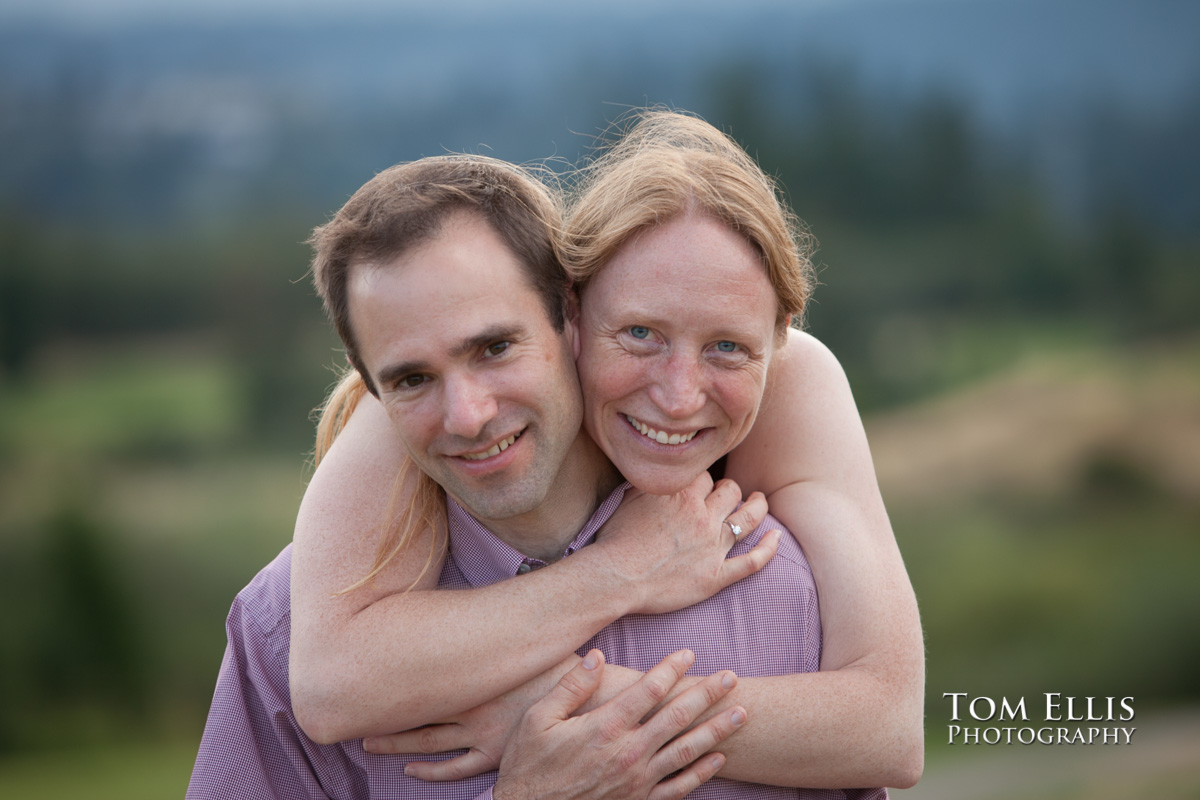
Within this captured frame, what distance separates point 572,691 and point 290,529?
10.9 m

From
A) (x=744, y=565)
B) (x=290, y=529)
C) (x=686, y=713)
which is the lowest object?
(x=686, y=713)

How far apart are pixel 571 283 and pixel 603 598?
69 centimetres

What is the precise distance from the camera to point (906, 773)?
2307mm

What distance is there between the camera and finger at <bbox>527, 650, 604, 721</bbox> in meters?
2.19

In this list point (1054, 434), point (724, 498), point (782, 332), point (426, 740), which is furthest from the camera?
point (1054, 434)

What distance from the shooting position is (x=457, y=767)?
2.27 m

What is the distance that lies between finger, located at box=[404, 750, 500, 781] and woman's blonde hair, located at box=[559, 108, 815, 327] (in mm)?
1042

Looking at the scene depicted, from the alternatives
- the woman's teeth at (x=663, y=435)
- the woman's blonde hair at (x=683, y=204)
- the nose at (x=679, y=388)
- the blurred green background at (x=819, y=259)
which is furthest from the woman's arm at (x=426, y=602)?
the blurred green background at (x=819, y=259)

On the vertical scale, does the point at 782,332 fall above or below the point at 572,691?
Answer: above

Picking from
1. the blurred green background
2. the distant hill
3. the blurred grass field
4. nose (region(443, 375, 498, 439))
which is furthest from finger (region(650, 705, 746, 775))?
the distant hill

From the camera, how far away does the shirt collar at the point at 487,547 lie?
7.98 feet

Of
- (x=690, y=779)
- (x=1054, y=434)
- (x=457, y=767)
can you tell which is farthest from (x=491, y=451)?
(x=1054, y=434)

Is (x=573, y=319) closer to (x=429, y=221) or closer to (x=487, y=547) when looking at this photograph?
(x=429, y=221)

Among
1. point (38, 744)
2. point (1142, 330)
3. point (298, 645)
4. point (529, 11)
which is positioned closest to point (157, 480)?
point (38, 744)
